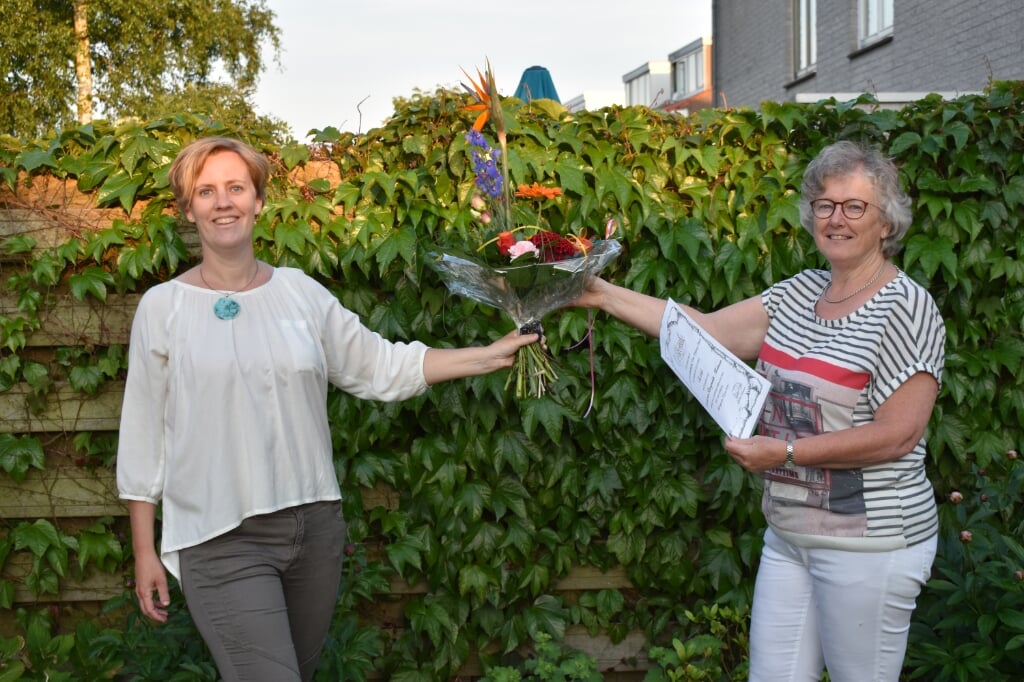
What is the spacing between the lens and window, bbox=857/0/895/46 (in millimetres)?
10133

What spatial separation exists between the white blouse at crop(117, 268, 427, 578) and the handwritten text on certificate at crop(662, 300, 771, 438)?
3.00 feet

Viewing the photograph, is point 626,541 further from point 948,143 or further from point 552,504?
point 948,143

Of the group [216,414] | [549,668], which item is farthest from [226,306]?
[549,668]

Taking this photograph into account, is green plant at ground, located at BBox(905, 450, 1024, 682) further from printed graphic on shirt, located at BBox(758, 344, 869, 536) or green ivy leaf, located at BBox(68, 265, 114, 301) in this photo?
green ivy leaf, located at BBox(68, 265, 114, 301)

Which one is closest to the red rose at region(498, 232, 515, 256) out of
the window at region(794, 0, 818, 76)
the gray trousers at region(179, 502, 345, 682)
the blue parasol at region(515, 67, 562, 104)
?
the gray trousers at region(179, 502, 345, 682)

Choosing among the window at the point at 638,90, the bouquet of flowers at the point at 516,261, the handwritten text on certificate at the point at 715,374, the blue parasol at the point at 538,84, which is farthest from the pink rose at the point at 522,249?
the window at the point at 638,90

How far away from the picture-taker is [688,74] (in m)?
21.4

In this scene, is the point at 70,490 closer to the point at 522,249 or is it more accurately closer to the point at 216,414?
the point at 216,414

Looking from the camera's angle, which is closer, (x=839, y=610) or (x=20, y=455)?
(x=839, y=610)

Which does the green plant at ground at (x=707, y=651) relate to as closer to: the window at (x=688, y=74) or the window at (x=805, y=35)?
the window at (x=805, y=35)

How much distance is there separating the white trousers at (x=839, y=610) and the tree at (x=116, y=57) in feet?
67.8

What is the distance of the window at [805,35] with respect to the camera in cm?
1216

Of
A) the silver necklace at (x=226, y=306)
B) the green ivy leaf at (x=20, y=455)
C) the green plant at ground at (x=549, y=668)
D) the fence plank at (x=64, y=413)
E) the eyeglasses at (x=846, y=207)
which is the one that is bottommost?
the green plant at ground at (x=549, y=668)

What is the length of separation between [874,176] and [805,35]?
11051mm
